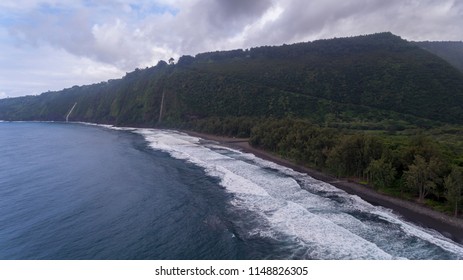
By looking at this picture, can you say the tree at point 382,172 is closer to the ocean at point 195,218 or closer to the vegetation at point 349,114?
the vegetation at point 349,114

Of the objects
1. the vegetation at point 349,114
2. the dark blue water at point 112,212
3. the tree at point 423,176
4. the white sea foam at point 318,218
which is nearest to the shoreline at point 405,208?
the white sea foam at point 318,218

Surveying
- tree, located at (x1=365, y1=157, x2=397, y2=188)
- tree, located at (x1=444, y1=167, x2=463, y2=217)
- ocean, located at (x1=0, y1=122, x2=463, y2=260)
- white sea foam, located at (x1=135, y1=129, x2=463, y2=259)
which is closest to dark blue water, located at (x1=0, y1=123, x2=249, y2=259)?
ocean, located at (x1=0, y1=122, x2=463, y2=260)

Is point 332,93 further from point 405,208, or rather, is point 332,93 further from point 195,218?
point 195,218

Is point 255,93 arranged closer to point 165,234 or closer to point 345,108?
point 345,108

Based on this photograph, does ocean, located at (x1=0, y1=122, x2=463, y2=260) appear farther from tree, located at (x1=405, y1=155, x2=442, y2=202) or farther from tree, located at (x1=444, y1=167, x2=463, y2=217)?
tree, located at (x1=405, y1=155, x2=442, y2=202)

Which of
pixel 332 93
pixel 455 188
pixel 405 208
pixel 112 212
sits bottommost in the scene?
pixel 112 212

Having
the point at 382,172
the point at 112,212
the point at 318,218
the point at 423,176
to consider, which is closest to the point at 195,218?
the point at 112,212

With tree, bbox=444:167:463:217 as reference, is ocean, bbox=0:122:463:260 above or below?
below
